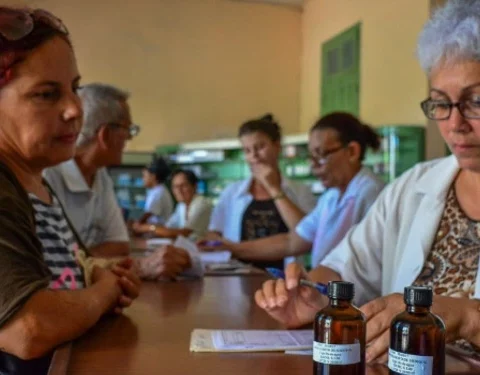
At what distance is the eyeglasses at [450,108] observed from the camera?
1.36 metres

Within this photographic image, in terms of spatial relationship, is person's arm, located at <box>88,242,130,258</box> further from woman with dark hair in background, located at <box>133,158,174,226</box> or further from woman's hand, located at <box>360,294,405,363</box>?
woman with dark hair in background, located at <box>133,158,174,226</box>

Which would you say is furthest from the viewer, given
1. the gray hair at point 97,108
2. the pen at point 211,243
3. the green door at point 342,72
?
the green door at point 342,72

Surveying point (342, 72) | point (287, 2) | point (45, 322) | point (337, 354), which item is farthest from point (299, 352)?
point (287, 2)

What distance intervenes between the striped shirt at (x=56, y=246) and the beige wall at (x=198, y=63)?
944 cm

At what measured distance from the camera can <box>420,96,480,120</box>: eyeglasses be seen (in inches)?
53.6

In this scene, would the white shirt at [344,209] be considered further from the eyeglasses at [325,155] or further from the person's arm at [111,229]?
the person's arm at [111,229]

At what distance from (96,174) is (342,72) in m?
6.44

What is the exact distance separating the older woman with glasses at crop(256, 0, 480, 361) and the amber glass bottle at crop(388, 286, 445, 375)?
39cm

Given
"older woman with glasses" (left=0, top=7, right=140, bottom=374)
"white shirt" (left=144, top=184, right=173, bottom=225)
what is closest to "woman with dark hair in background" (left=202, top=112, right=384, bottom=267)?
"older woman with glasses" (left=0, top=7, right=140, bottom=374)

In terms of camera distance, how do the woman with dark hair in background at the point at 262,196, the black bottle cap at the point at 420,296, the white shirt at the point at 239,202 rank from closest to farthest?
the black bottle cap at the point at 420,296, the woman with dark hair in background at the point at 262,196, the white shirt at the point at 239,202

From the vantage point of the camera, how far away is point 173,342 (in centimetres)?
127

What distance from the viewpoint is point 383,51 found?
752cm

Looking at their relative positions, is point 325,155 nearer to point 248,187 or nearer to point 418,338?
point 248,187

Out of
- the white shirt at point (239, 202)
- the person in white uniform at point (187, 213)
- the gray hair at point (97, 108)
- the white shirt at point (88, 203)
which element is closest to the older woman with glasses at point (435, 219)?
the white shirt at point (88, 203)
